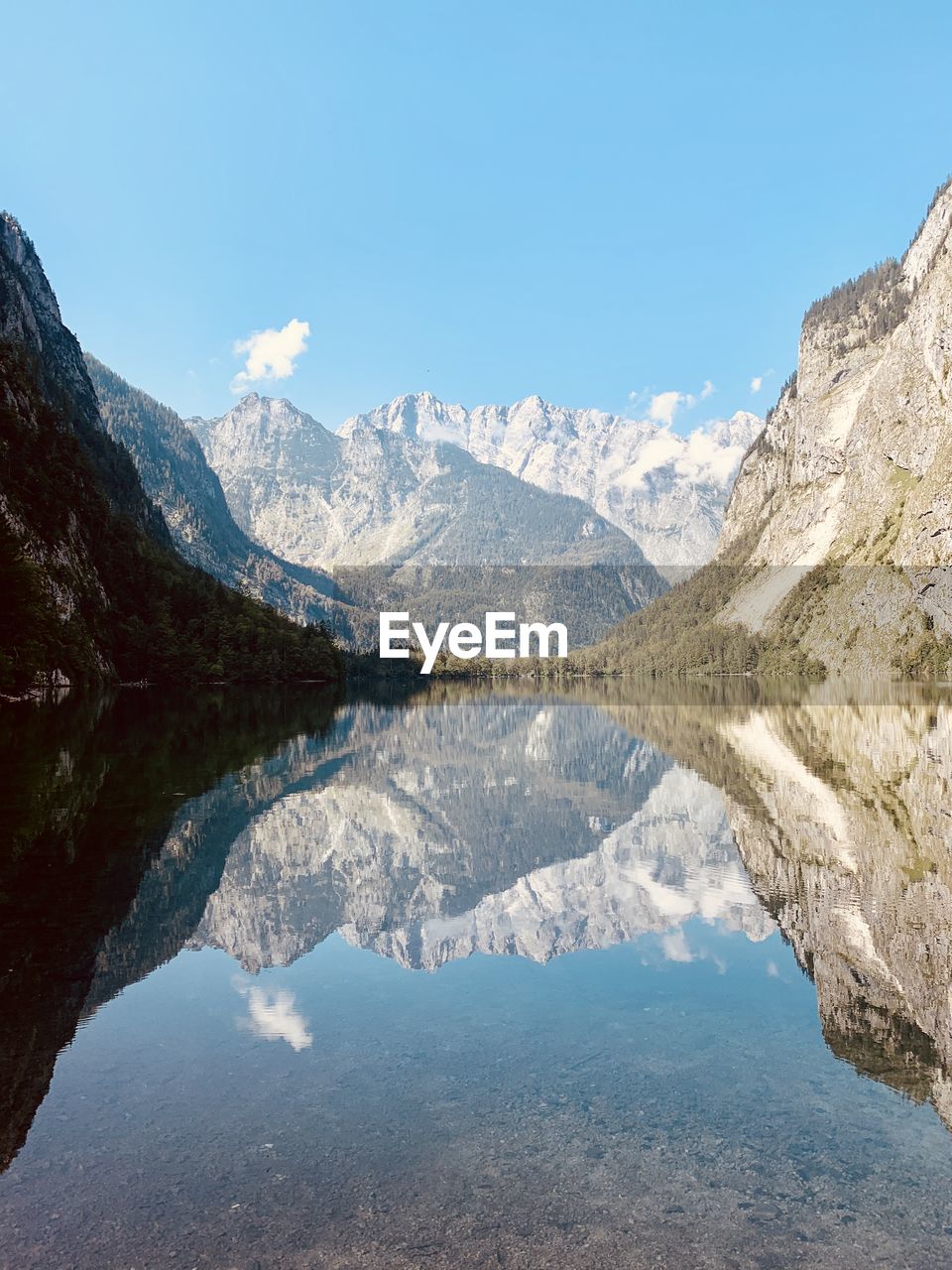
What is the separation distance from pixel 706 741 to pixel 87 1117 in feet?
142

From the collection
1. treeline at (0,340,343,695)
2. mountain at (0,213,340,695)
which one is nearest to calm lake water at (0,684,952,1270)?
treeline at (0,340,343,695)

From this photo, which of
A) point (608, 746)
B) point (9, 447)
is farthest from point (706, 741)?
point (9, 447)

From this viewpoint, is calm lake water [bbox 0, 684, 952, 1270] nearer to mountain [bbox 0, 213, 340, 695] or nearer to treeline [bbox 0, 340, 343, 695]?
treeline [bbox 0, 340, 343, 695]

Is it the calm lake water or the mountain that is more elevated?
the mountain

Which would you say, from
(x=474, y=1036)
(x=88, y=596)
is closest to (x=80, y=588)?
(x=88, y=596)

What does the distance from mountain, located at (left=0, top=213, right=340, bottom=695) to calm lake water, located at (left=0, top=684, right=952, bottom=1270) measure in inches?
2087

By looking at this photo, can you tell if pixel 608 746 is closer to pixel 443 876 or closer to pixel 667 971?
pixel 443 876

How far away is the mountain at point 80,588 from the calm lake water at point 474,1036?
174 feet

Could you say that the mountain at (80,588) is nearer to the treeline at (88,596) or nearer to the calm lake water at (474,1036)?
the treeline at (88,596)

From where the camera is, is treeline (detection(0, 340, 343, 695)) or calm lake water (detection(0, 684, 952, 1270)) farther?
treeline (detection(0, 340, 343, 695))

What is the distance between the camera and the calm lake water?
6.54 m

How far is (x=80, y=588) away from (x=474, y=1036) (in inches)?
4530

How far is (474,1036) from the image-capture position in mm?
10438

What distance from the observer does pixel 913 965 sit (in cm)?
1177
